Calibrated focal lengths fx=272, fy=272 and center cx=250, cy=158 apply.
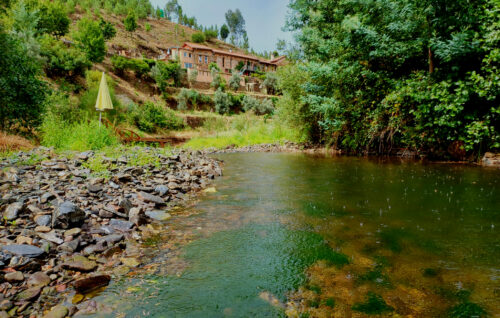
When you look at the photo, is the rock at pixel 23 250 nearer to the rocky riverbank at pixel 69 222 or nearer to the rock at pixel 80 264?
the rocky riverbank at pixel 69 222

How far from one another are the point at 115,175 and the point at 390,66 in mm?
10220

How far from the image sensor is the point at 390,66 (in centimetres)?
1036

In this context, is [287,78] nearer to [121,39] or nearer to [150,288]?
[150,288]

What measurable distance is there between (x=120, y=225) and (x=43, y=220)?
0.78m

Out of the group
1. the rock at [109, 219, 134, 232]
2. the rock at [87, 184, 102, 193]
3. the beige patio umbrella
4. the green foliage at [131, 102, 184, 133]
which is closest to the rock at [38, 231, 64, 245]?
the rock at [109, 219, 134, 232]

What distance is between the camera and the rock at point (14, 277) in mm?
2092

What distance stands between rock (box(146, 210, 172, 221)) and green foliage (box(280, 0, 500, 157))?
7.81 meters

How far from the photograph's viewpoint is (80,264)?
242cm

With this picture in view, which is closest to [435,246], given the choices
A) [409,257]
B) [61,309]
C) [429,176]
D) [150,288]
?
[409,257]

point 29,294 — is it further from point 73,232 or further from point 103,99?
point 103,99

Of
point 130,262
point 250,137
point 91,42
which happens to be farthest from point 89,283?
point 91,42

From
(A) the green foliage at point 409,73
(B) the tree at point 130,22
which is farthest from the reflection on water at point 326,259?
(B) the tree at point 130,22

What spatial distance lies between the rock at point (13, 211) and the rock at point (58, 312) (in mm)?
1702

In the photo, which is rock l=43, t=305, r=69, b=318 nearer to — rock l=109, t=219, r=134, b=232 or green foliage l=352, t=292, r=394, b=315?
rock l=109, t=219, r=134, b=232
